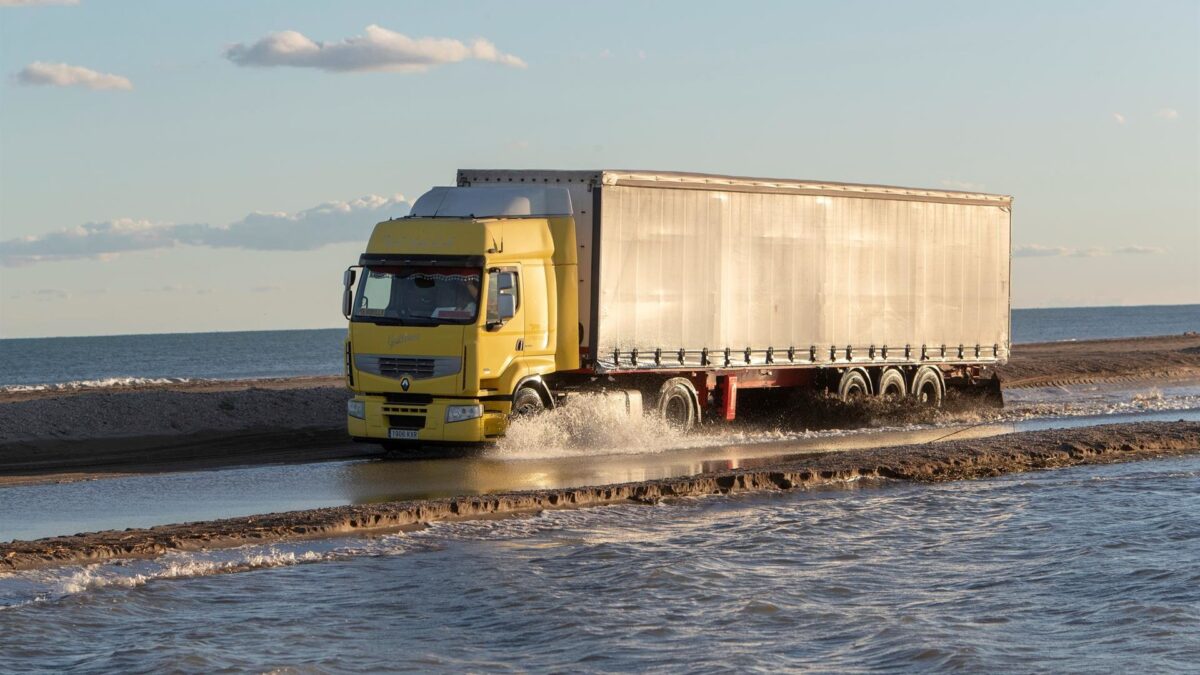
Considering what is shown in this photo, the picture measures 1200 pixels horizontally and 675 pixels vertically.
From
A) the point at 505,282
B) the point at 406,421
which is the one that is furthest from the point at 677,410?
the point at 406,421

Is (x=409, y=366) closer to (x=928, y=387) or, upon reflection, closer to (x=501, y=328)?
(x=501, y=328)

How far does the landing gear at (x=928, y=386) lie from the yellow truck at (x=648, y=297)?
0.15 feet

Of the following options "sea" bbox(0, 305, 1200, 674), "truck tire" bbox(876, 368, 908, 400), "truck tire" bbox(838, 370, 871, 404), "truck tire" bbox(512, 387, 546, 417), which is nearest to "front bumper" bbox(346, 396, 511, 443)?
"truck tire" bbox(512, 387, 546, 417)

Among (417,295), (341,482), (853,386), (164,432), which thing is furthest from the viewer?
(853,386)

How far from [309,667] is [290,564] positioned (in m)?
3.31

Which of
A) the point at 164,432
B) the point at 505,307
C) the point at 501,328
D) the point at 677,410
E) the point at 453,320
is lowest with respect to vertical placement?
the point at 164,432

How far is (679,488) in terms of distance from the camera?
17.4 meters

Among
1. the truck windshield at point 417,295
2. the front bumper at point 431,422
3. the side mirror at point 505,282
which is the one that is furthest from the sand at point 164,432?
the side mirror at point 505,282

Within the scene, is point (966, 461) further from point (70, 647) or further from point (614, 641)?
point (70, 647)

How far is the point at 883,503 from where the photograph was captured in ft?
56.2

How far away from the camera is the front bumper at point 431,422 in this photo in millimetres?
20453

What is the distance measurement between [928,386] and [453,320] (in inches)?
464

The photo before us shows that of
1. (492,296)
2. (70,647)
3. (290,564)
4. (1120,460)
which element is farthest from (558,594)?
(1120,460)

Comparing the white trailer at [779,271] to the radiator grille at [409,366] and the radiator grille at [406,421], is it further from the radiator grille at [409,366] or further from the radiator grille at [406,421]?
the radiator grille at [406,421]
